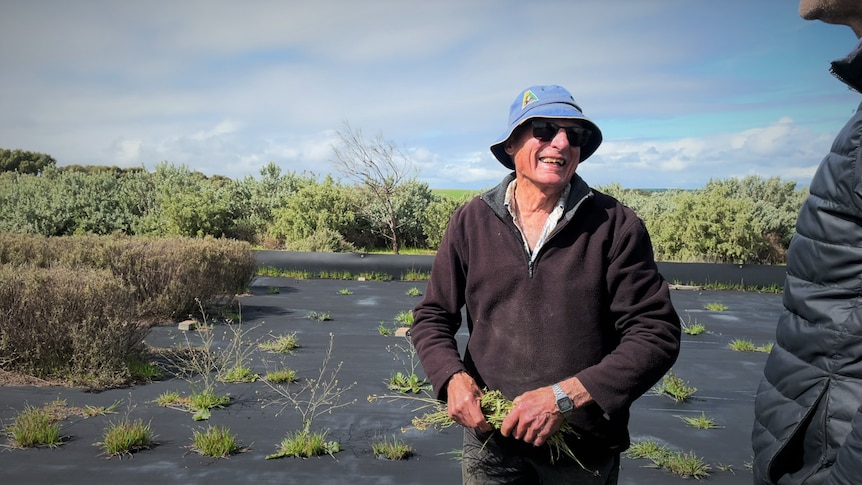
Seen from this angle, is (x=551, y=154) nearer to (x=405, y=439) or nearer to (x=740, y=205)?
(x=405, y=439)

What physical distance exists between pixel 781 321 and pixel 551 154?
2.72 ft

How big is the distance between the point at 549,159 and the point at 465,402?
828 mm

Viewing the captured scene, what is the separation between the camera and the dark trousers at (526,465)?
2033mm

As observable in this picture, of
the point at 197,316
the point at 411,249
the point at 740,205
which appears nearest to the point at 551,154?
the point at 197,316

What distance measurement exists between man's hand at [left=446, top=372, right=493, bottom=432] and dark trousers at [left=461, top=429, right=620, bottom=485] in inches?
3.9

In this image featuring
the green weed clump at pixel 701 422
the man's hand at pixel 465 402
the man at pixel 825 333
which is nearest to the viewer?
the man at pixel 825 333

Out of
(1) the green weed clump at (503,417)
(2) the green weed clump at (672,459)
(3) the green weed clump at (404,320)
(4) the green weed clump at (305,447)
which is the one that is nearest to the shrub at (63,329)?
(4) the green weed clump at (305,447)

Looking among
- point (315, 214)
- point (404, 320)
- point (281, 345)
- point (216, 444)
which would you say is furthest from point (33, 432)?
point (315, 214)

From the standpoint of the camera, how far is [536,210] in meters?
2.20

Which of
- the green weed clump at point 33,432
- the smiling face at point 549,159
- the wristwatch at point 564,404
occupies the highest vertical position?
the smiling face at point 549,159

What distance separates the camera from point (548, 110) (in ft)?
6.84

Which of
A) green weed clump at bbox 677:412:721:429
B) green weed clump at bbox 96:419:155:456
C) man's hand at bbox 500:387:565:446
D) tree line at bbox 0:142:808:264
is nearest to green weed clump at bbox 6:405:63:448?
green weed clump at bbox 96:419:155:456

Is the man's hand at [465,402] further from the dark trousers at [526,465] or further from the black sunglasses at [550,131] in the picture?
the black sunglasses at [550,131]

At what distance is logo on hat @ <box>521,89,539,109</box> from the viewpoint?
2.17 meters
